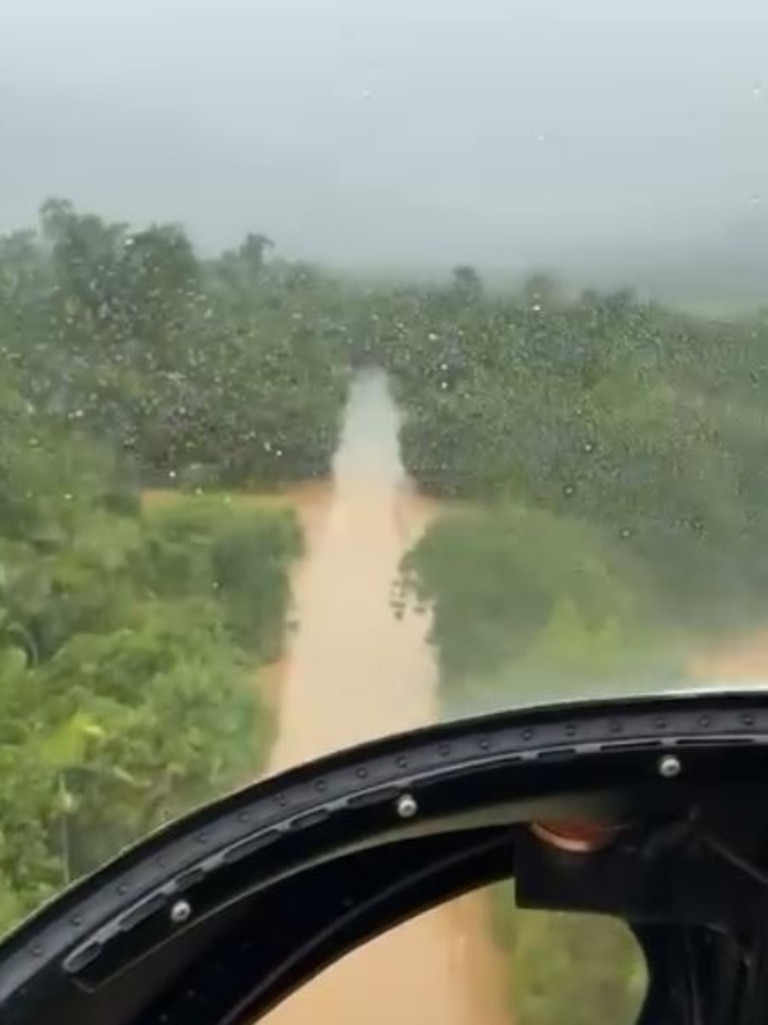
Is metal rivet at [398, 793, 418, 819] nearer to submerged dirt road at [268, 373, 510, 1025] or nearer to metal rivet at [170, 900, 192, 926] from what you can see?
metal rivet at [170, 900, 192, 926]

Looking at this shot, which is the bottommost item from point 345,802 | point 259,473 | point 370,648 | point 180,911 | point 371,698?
point 180,911

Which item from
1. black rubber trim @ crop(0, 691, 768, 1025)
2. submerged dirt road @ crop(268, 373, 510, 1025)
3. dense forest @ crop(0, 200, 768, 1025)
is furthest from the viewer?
dense forest @ crop(0, 200, 768, 1025)

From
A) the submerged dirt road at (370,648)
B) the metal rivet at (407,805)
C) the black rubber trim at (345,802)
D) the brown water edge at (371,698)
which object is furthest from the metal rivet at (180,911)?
the submerged dirt road at (370,648)

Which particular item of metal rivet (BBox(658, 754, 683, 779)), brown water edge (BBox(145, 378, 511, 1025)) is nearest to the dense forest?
brown water edge (BBox(145, 378, 511, 1025))

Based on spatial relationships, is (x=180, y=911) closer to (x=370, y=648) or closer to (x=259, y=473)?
(x=370, y=648)

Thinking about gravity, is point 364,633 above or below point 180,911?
above

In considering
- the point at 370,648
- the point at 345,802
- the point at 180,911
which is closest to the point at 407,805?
the point at 345,802

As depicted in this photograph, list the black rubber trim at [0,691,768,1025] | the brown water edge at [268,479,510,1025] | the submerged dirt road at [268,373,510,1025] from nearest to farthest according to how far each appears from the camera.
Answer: the black rubber trim at [0,691,768,1025] → the brown water edge at [268,479,510,1025] → the submerged dirt road at [268,373,510,1025]

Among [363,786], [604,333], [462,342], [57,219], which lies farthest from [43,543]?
[363,786]
